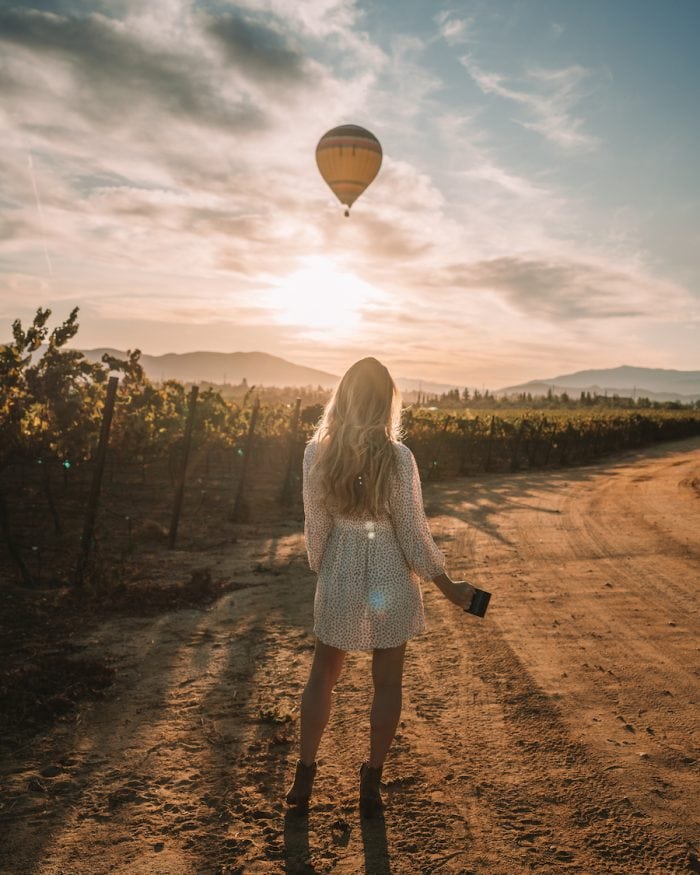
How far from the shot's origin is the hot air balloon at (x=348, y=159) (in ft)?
47.9

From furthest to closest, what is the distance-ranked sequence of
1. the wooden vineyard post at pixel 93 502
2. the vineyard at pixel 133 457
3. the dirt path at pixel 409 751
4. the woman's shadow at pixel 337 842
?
the vineyard at pixel 133 457
the wooden vineyard post at pixel 93 502
the dirt path at pixel 409 751
the woman's shadow at pixel 337 842

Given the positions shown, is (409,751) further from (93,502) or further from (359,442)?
(93,502)

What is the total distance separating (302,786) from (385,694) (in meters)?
0.62

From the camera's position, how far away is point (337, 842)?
2.88 metres

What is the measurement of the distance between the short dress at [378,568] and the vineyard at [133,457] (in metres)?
4.42

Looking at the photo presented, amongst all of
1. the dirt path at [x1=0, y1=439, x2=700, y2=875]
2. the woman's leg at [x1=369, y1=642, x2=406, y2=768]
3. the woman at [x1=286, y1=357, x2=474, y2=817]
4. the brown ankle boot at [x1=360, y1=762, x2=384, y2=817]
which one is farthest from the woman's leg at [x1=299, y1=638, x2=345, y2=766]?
the dirt path at [x1=0, y1=439, x2=700, y2=875]

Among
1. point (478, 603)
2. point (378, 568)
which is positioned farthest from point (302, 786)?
point (478, 603)

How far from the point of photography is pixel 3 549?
26.4 ft

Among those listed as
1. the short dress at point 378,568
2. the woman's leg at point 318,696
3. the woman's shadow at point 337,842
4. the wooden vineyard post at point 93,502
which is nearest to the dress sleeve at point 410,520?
the short dress at point 378,568

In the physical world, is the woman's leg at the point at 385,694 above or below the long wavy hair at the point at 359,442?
below

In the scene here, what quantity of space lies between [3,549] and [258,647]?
181 inches

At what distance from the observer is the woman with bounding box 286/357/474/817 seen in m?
2.87

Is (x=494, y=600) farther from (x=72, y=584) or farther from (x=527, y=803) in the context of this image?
(x=72, y=584)

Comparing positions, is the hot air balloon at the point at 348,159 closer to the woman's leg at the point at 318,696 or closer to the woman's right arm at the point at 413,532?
the woman's right arm at the point at 413,532
